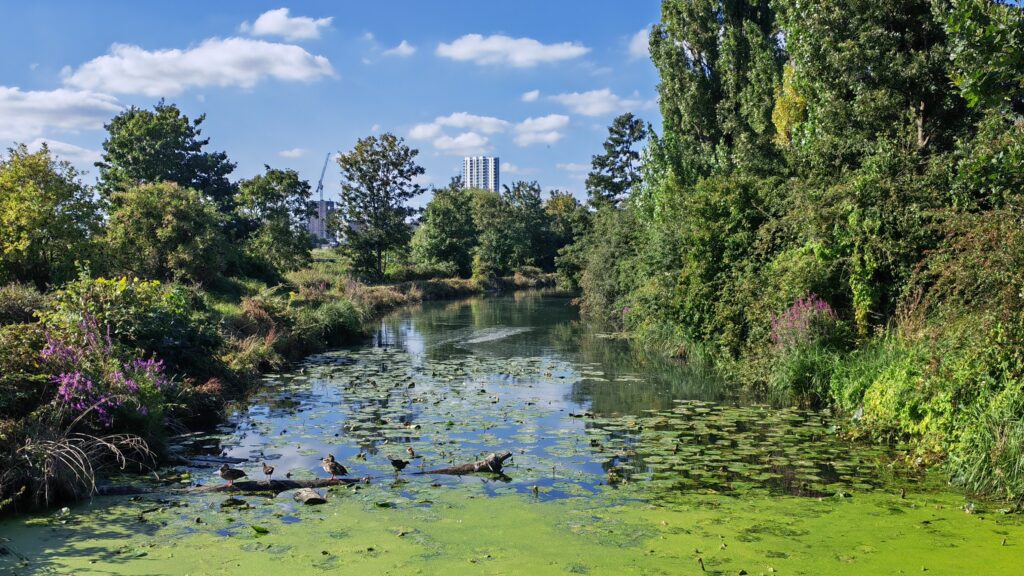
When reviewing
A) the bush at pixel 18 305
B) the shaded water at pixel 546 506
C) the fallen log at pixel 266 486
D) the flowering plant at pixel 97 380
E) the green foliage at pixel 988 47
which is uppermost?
the green foliage at pixel 988 47

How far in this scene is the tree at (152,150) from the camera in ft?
143

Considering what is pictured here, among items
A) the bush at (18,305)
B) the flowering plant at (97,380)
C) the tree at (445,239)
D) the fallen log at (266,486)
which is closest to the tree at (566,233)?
the tree at (445,239)

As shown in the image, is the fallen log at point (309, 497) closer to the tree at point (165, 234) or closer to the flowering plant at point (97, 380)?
the flowering plant at point (97, 380)

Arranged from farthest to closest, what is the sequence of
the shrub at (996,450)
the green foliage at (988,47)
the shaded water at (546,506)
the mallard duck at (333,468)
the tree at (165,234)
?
the tree at (165,234) < the mallard duck at (333,468) < the shrub at (996,450) < the green foliage at (988,47) < the shaded water at (546,506)

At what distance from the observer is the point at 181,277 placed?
23.6m

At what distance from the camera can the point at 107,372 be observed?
944cm

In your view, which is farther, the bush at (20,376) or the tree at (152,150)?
the tree at (152,150)

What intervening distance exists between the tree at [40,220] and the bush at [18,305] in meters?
3.93

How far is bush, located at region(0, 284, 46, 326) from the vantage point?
476 inches

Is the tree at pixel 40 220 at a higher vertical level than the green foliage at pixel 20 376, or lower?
higher

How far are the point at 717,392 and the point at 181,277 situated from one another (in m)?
17.8

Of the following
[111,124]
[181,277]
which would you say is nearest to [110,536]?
[181,277]

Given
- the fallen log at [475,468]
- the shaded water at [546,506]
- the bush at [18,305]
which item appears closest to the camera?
the shaded water at [546,506]

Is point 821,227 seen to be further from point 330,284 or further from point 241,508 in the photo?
point 330,284
